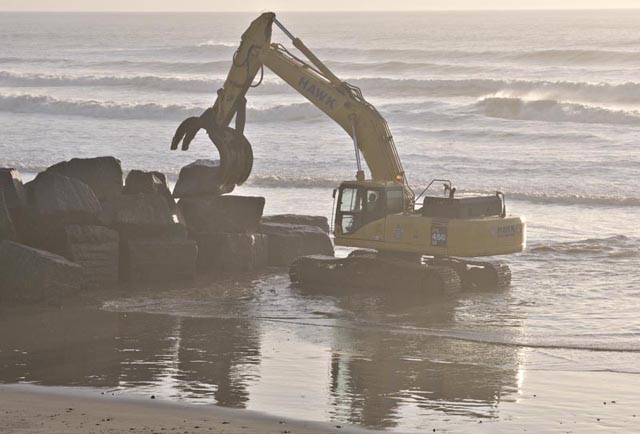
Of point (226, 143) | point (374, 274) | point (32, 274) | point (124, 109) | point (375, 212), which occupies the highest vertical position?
point (124, 109)

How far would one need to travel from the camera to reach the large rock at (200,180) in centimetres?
2391

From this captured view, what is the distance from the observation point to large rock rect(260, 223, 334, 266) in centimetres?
2430

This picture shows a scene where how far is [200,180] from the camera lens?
24109 mm

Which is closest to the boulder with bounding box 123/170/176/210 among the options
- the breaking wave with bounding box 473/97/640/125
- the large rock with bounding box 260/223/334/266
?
the large rock with bounding box 260/223/334/266

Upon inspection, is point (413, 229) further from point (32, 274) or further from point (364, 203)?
point (32, 274)

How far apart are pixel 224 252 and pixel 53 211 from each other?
3.46 metres

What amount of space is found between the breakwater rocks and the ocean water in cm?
81

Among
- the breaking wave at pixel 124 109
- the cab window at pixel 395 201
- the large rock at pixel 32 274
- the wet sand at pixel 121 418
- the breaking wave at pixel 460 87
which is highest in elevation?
the breaking wave at pixel 460 87

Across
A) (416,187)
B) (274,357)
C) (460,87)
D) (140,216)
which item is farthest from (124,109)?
(274,357)

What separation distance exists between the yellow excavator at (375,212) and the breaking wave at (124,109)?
1148 inches

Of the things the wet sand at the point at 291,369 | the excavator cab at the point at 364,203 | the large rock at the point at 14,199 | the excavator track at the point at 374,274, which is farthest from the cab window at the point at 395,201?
the large rock at the point at 14,199

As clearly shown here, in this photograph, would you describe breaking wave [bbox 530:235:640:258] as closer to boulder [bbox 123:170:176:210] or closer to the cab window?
the cab window

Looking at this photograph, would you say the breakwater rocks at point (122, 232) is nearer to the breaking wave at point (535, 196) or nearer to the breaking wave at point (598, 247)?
the breaking wave at point (598, 247)

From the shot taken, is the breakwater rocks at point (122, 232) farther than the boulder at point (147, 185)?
No
